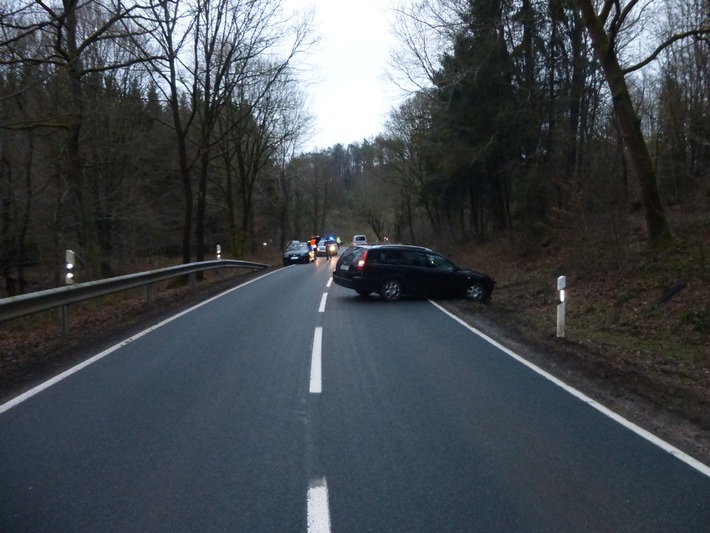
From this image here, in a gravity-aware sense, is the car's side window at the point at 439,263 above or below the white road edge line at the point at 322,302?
above

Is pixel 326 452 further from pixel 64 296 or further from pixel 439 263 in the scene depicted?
pixel 439 263

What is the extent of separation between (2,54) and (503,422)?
11465 millimetres

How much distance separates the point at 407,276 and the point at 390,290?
61 centimetres

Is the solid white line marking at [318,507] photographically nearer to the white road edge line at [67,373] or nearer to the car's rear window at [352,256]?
the white road edge line at [67,373]

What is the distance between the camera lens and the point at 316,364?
9359 mm

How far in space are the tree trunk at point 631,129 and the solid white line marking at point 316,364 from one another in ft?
30.6

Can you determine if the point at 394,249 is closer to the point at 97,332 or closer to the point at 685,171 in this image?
the point at 97,332

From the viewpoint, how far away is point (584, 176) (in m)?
21.7

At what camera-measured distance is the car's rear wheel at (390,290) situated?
17.9m

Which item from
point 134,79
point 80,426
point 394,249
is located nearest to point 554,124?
point 394,249

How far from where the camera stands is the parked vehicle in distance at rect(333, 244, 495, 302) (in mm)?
17812

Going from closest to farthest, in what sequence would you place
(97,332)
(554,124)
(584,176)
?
(97,332) < (584,176) < (554,124)

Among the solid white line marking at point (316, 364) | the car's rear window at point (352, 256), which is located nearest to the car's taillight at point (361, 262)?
the car's rear window at point (352, 256)

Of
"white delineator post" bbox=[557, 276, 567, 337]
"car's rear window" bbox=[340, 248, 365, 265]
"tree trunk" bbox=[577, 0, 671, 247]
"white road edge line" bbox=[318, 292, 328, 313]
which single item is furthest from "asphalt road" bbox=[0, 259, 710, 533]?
"tree trunk" bbox=[577, 0, 671, 247]
